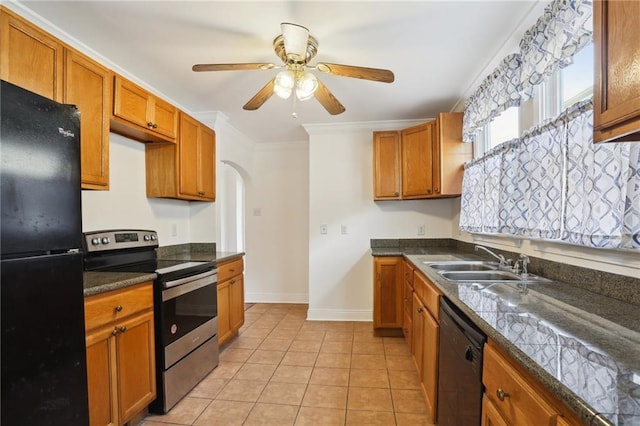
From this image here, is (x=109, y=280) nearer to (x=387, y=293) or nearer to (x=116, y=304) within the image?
(x=116, y=304)

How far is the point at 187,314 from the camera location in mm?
2096

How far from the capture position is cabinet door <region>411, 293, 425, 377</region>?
2068 millimetres

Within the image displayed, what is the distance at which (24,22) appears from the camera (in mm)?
1431

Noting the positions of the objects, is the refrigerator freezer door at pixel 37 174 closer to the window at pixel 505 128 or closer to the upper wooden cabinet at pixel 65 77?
the upper wooden cabinet at pixel 65 77

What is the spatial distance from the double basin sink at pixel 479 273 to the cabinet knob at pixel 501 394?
836mm

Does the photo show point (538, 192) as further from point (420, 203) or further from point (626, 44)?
point (420, 203)

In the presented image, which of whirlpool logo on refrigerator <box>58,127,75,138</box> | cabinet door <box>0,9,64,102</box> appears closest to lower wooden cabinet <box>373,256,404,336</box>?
whirlpool logo on refrigerator <box>58,127,75,138</box>

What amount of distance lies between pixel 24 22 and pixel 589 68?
9.12ft

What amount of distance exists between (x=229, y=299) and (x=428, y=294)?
6.18 ft

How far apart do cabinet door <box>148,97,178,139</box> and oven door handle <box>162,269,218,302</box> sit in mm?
1257

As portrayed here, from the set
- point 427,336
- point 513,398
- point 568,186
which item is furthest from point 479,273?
point 513,398

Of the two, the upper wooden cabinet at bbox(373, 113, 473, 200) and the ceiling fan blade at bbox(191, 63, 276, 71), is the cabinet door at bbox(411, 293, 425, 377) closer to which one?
the upper wooden cabinet at bbox(373, 113, 473, 200)

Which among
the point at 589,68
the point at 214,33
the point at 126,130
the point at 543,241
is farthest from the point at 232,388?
the point at 589,68

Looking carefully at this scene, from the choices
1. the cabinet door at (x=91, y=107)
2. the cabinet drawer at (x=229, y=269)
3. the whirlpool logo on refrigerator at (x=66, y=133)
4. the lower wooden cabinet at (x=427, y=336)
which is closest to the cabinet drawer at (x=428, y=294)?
the lower wooden cabinet at (x=427, y=336)
